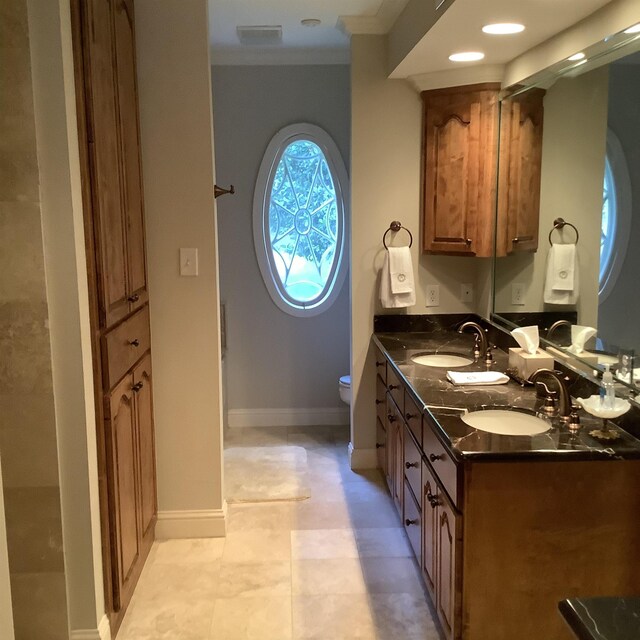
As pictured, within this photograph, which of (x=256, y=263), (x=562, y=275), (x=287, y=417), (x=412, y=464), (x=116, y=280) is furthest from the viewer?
(x=287, y=417)

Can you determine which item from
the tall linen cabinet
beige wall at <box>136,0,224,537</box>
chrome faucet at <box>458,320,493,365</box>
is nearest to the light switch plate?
beige wall at <box>136,0,224,537</box>

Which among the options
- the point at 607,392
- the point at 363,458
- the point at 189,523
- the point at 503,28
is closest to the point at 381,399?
the point at 363,458

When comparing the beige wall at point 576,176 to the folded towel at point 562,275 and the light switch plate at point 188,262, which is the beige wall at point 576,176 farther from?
the light switch plate at point 188,262

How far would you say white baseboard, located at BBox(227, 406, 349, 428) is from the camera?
476 cm

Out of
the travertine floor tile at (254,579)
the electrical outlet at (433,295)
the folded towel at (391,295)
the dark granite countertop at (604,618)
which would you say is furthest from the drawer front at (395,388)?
the dark granite countertop at (604,618)

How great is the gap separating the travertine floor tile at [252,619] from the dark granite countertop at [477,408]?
0.95m

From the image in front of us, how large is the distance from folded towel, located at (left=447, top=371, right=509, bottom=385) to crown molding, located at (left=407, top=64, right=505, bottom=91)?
1.47 m

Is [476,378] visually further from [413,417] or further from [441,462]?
[441,462]

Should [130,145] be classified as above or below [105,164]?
above

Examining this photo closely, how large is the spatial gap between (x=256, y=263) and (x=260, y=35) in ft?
4.73

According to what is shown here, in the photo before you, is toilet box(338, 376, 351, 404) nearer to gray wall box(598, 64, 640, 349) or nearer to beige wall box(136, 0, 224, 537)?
beige wall box(136, 0, 224, 537)

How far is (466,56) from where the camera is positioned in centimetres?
302

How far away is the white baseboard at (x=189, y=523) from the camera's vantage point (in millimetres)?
3156

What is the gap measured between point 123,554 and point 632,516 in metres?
1.75
